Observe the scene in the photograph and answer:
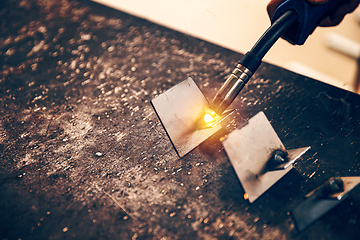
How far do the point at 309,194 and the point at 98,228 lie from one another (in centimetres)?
62

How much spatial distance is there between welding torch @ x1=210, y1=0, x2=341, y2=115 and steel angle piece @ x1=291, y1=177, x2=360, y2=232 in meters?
0.36

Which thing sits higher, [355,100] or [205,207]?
[355,100]

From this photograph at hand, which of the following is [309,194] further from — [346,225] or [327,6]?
[327,6]

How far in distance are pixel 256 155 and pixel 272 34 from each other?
0.38 metres

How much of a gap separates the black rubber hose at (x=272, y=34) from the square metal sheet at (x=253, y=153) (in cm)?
20

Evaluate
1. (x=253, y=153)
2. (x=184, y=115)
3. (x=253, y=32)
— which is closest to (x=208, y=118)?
(x=184, y=115)

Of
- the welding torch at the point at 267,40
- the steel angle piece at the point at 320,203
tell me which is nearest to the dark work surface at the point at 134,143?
the steel angle piece at the point at 320,203

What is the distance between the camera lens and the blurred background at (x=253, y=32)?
89 centimetres


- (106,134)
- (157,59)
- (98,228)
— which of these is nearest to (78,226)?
(98,228)

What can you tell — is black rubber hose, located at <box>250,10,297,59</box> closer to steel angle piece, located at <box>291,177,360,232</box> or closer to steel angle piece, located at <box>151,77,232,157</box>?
steel angle piece, located at <box>151,77,232,157</box>

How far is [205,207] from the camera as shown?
0.60 metres

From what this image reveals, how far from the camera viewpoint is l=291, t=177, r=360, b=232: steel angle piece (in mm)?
559

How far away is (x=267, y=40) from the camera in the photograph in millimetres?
629

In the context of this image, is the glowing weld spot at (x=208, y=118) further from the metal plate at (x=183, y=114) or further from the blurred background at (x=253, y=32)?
the blurred background at (x=253, y=32)
